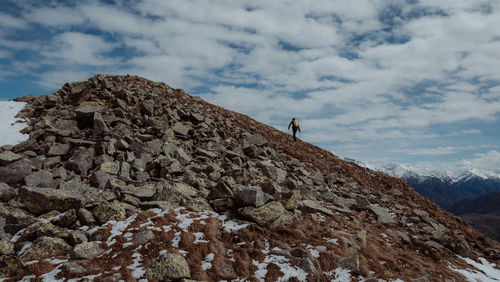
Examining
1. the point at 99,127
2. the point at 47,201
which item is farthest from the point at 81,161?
the point at 47,201

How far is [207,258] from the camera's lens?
36.0ft

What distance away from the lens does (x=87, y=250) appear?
10.7 meters

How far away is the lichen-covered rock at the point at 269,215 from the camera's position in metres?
13.5

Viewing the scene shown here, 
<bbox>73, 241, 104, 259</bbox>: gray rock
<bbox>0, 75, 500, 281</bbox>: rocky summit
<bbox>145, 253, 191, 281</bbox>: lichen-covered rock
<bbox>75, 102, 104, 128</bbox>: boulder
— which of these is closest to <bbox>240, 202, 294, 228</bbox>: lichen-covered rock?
<bbox>0, 75, 500, 281</bbox>: rocky summit

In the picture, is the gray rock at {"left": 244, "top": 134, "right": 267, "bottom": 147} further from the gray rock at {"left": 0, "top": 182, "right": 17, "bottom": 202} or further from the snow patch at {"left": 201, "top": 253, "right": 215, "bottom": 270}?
the gray rock at {"left": 0, "top": 182, "right": 17, "bottom": 202}

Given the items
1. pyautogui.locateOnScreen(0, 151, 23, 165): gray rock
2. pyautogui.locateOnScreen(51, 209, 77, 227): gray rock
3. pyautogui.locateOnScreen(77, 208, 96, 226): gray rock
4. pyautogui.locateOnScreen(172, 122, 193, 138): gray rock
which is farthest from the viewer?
pyautogui.locateOnScreen(172, 122, 193, 138): gray rock

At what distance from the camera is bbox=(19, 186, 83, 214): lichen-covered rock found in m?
13.0

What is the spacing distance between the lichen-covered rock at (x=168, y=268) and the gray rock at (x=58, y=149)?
13834mm

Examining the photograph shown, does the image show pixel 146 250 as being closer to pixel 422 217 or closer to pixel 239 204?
pixel 239 204

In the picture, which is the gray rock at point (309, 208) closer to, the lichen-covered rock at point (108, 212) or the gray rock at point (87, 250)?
the lichen-covered rock at point (108, 212)

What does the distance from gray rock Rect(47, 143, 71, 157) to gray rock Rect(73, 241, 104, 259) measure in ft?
36.1

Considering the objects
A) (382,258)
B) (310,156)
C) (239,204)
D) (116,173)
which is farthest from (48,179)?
(310,156)

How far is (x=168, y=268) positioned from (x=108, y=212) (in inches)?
202

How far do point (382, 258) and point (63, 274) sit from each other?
1321 cm
